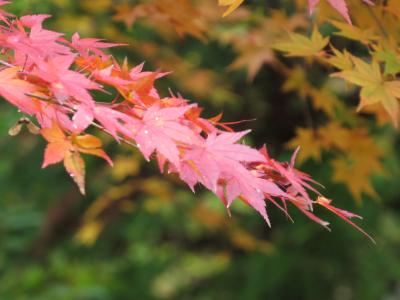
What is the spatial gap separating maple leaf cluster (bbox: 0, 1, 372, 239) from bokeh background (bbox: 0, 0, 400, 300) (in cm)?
192

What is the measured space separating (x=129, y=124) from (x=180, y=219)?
277 cm

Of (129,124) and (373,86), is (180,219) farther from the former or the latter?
(129,124)

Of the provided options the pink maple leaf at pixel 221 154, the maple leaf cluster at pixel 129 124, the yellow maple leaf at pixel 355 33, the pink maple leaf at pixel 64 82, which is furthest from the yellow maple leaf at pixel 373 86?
the pink maple leaf at pixel 64 82

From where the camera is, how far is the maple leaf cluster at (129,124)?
0.97m

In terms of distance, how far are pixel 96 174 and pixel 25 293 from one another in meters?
0.78

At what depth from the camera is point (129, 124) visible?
1004 mm

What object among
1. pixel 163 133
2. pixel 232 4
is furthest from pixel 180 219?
pixel 163 133

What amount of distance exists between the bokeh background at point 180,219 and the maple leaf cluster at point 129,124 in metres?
1.92

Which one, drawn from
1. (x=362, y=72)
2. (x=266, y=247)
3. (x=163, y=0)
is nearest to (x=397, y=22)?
(x=362, y=72)

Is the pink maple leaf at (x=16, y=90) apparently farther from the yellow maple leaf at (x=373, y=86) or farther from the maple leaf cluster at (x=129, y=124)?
the yellow maple leaf at (x=373, y=86)

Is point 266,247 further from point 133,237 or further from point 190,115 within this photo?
point 190,115

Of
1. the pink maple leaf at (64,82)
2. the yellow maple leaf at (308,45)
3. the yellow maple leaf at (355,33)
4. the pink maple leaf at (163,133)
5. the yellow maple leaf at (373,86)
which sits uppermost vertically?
the pink maple leaf at (64,82)

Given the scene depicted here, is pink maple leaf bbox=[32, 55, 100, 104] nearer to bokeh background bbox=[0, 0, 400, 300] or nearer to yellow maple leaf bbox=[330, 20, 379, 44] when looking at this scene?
yellow maple leaf bbox=[330, 20, 379, 44]

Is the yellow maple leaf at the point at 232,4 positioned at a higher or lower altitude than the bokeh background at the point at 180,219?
higher
